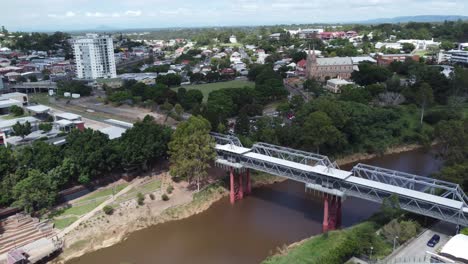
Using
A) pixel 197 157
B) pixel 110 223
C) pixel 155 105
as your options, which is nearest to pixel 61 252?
pixel 110 223

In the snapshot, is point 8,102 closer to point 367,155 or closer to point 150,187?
point 150,187

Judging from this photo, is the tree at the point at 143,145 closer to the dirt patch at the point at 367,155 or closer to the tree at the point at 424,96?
the dirt patch at the point at 367,155

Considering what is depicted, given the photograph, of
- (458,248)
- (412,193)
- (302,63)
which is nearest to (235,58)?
(302,63)

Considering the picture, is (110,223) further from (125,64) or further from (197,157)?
(125,64)

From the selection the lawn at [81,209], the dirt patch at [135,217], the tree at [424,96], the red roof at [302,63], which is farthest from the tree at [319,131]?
the red roof at [302,63]

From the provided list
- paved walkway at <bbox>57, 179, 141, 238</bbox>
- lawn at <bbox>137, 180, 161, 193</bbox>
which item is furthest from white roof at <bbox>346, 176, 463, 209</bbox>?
paved walkway at <bbox>57, 179, 141, 238</bbox>
